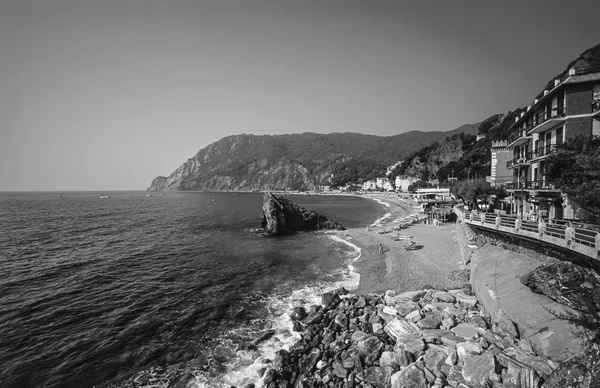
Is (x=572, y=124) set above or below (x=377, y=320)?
above

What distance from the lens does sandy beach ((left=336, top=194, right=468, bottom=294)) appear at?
20.6m

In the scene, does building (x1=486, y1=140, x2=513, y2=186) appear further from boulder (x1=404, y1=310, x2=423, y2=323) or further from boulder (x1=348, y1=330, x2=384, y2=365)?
boulder (x1=348, y1=330, x2=384, y2=365)

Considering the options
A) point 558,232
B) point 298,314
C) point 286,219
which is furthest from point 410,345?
point 286,219

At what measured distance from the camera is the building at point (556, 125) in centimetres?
1939

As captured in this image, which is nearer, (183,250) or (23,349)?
(23,349)

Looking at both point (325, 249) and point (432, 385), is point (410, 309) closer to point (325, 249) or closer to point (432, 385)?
point (432, 385)

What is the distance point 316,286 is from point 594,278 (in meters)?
15.6

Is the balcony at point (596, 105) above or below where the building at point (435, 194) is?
above

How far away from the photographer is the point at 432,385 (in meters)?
9.22

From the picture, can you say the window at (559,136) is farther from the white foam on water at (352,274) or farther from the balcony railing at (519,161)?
the white foam on water at (352,274)

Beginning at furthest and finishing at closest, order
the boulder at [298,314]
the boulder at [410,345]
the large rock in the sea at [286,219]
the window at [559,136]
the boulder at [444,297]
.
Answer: the large rock in the sea at [286,219] < the window at [559,136] < the boulder at [298,314] < the boulder at [444,297] < the boulder at [410,345]

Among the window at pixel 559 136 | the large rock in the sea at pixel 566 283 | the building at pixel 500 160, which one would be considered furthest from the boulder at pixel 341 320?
the building at pixel 500 160

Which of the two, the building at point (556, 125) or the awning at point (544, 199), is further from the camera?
the awning at point (544, 199)

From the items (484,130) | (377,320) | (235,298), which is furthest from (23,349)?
(484,130)
